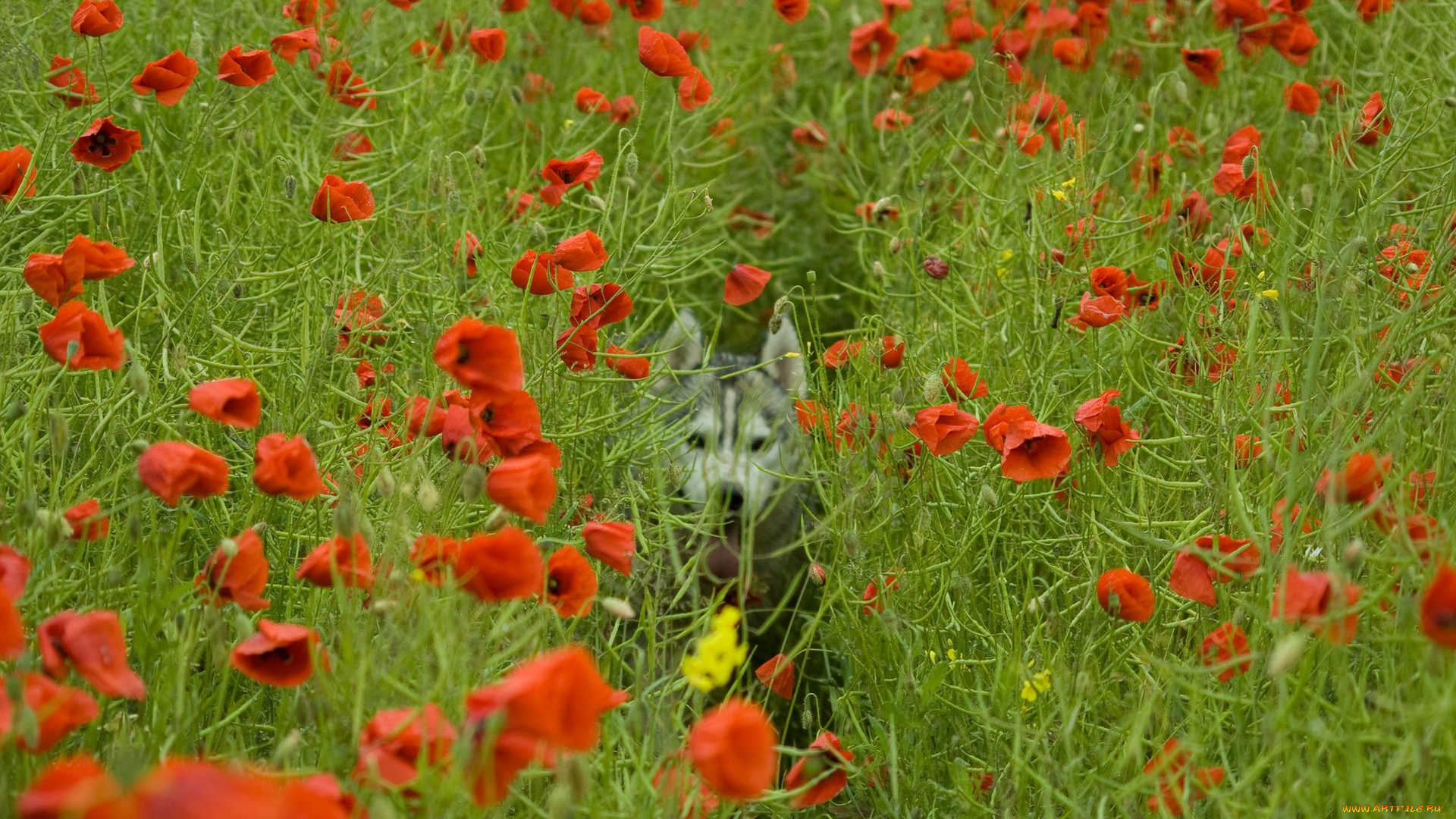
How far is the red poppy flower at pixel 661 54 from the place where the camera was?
8.03 ft

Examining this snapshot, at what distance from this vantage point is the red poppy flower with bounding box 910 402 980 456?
204 centimetres

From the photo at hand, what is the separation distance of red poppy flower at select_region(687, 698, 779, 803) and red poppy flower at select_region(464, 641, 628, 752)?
12 centimetres

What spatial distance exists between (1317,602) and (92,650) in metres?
1.25

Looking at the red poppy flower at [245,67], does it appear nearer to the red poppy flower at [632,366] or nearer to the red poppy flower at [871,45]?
the red poppy flower at [632,366]

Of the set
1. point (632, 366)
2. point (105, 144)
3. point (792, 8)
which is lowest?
→ point (632, 366)

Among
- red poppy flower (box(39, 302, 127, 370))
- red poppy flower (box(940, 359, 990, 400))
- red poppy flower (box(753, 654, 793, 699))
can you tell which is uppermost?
red poppy flower (box(39, 302, 127, 370))

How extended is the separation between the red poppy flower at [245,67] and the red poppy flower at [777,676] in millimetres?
1306

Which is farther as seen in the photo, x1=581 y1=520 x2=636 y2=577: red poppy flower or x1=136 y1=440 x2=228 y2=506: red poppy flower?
x1=581 y1=520 x2=636 y2=577: red poppy flower

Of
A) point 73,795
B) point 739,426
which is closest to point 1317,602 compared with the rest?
point 73,795

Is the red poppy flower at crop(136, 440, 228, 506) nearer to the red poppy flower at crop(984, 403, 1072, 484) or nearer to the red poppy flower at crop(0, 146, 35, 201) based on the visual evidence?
the red poppy flower at crop(0, 146, 35, 201)

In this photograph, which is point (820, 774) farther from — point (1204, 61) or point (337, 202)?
point (1204, 61)

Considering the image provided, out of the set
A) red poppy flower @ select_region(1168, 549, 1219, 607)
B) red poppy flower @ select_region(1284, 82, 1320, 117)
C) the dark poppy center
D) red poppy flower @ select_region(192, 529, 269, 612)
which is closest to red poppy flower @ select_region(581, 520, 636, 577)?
red poppy flower @ select_region(192, 529, 269, 612)

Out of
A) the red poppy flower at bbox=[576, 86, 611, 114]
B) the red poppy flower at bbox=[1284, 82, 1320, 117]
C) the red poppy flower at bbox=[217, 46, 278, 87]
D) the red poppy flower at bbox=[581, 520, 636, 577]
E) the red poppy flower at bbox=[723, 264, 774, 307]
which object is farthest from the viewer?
the red poppy flower at bbox=[576, 86, 611, 114]

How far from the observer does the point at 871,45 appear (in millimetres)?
3707
